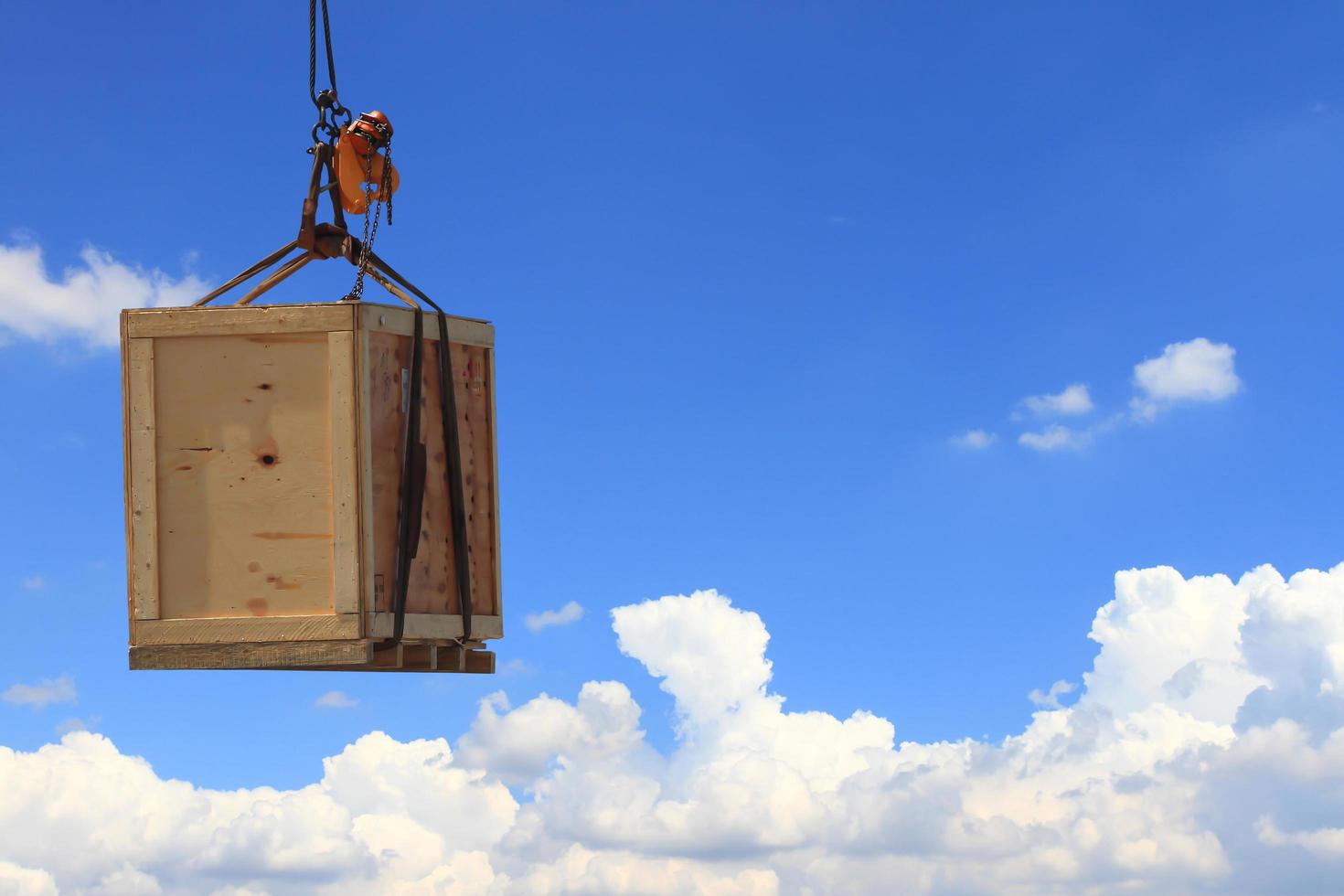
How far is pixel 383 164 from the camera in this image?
1170cm

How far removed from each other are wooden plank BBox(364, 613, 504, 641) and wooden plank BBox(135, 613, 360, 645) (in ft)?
0.50

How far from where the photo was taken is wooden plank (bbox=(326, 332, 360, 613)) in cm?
1054

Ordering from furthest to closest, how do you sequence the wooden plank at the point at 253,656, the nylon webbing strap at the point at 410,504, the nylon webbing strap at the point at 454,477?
the nylon webbing strap at the point at 454,477
the nylon webbing strap at the point at 410,504
the wooden plank at the point at 253,656

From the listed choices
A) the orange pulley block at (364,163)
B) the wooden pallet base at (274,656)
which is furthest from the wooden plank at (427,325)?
the wooden pallet base at (274,656)

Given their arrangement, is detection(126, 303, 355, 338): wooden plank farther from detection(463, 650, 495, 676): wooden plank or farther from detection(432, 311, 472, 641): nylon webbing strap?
detection(463, 650, 495, 676): wooden plank

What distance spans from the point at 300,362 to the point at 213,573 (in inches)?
59.2

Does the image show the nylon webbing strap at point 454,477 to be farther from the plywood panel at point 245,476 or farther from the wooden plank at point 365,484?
the plywood panel at point 245,476

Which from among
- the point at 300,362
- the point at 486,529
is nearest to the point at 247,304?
the point at 300,362

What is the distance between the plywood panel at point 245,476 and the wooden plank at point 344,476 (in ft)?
0.23

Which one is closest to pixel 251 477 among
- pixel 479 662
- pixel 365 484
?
pixel 365 484

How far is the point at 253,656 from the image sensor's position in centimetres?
1063

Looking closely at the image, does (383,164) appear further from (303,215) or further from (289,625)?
A: (289,625)

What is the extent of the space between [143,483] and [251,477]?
755mm

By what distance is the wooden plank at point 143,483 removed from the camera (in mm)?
10781
